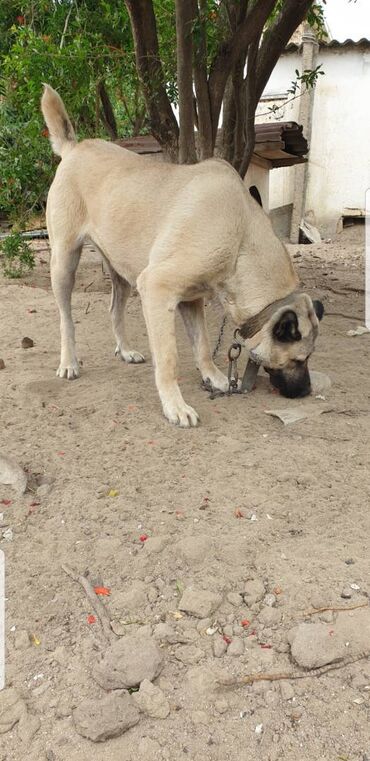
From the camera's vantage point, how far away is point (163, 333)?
4.19 metres

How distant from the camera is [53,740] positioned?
75.1 inches

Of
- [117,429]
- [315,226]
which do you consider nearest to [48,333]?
[117,429]

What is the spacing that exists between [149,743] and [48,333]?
195 inches

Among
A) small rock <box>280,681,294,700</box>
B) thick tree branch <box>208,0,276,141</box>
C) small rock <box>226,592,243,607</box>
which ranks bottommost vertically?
small rock <box>226,592,243,607</box>

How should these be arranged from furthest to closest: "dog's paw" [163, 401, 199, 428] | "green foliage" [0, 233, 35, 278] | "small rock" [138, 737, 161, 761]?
1. "green foliage" [0, 233, 35, 278]
2. "dog's paw" [163, 401, 199, 428]
3. "small rock" [138, 737, 161, 761]

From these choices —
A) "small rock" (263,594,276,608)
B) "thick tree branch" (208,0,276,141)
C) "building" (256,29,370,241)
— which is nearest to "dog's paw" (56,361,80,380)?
"thick tree branch" (208,0,276,141)

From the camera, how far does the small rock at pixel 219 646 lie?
221cm

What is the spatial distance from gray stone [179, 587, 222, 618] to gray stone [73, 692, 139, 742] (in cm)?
45

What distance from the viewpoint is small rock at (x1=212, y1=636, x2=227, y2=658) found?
7.25 ft

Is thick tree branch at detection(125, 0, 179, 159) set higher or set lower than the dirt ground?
higher

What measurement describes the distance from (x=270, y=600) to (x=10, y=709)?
99 centimetres

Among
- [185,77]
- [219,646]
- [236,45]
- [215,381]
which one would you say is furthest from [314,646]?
[236,45]

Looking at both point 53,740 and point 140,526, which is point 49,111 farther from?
point 53,740

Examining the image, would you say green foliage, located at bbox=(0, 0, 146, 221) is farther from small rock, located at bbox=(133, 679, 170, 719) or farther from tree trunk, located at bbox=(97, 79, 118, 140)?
small rock, located at bbox=(133, 679, 170, 719)
